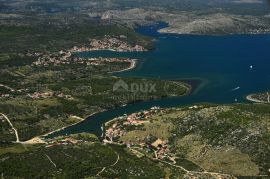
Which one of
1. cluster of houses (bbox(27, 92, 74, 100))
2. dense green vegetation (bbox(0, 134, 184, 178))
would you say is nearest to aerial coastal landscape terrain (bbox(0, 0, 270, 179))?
dense green vegetation (bbox(0, 134, 184, 178))

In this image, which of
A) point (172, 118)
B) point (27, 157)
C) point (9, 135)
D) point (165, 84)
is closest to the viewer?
point (27, 157)

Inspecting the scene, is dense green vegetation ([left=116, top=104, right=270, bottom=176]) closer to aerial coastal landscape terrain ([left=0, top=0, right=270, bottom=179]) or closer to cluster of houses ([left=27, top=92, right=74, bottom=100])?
aerial coastal landscape terrain ([left=0, top=0, right=270, bottom=179])

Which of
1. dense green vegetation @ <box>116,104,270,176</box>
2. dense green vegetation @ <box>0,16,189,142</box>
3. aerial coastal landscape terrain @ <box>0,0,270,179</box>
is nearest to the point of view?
aerial coastal landscape terrain @ <box>0,0,270,179</box>

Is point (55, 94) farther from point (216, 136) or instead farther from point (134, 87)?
point (216, 136)

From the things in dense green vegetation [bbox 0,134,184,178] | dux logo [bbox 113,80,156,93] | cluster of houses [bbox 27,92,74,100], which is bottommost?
dux logo [bbox 113,80,156,93]

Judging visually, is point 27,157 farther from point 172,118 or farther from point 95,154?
point 172,118

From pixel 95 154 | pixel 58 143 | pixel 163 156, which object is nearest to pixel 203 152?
pixel 163 156
